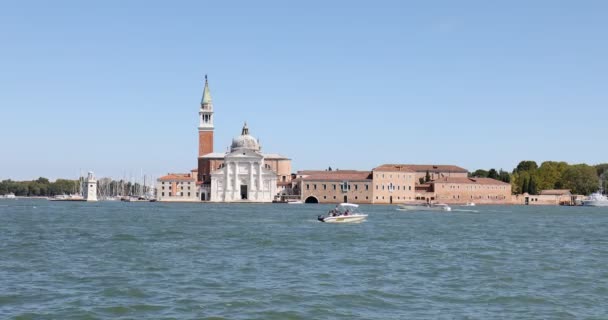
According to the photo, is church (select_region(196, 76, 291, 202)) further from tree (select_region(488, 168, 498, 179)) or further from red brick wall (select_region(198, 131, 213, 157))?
tree (select_region(488, 168, 498, 179))

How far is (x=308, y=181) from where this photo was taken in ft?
341

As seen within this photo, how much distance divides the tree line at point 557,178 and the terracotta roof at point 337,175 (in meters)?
23.5

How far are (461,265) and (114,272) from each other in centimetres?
850

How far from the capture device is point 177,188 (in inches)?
4267

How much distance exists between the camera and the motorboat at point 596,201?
107 meters

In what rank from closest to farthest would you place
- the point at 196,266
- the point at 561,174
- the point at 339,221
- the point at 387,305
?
1. the point at 387,305
2. the point at 196,266
3. the point at 339,221
4. the point at 561,174

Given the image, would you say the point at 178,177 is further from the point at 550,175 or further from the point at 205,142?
the point at 550,175

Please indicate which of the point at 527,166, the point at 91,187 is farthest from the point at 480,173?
the point at 91,187

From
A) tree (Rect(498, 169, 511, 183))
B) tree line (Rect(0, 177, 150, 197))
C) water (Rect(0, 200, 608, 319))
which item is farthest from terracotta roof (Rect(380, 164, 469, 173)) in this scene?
water (Rect(0, 200, 608, 319))

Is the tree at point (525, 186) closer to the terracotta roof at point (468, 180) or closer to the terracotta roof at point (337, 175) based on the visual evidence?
the terracotta roof at point (468, 180)

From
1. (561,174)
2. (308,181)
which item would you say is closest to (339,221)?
(308,181)

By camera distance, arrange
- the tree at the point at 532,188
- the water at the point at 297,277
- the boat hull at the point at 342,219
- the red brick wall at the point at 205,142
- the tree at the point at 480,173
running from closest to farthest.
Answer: the water at the point at 297,277 < the boat hull at the point at 342,219 < the red brick wall at the point at 205,142 < the tree at the point at 532,188 < the tree at the point at 480,173

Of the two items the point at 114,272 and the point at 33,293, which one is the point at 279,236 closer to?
the point at 114,272

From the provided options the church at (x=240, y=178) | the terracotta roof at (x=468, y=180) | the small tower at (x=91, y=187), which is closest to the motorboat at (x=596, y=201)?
the terracotta roof at (x=468, y=180)
